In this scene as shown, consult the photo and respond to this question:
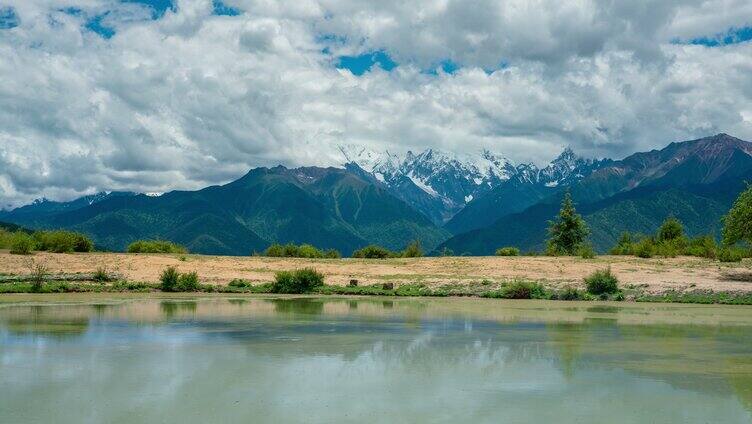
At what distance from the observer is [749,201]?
5572 cm

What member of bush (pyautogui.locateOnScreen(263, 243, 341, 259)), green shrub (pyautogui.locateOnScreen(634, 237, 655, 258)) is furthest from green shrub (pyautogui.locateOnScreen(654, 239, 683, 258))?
bush (pyautogui.locateOnScreen(263, 243, 341, 259))

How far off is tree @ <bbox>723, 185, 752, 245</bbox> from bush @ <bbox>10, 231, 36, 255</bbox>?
55.7 m

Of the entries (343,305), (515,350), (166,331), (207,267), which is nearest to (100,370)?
(166,331)

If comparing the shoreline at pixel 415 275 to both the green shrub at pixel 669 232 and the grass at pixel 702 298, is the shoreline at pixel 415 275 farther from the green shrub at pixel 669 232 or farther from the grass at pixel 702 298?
the green shrub at pixel 669 232

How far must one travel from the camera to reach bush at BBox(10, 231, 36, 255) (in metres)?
62.2

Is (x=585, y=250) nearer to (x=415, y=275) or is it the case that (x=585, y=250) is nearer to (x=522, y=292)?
(x=415, y=275)

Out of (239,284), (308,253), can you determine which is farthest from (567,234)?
(239,284)

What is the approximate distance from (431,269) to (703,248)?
98.3 feet

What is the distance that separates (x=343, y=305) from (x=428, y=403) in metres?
26.8

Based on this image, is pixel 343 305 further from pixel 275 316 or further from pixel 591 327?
pixel 591 327

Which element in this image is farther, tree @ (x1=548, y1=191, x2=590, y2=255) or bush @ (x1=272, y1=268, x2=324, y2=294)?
tree @ (x1=548, y1=191, x2=590, y2=255)

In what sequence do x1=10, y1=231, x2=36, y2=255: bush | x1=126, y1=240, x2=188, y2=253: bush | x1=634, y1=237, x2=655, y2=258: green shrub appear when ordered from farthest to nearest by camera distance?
x1=634, y1=237, x2=655, y2=258: green shrub, x1=126, y1=240, x2=188, y2=253: bush, x1=10, y1=231, x2=36, y2=255: bush

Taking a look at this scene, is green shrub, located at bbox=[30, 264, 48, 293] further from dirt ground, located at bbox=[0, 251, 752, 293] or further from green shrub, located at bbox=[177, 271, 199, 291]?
green shrub, located at bbox=[177, 271, 199, 291]

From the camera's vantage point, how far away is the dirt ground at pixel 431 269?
2105 inches
